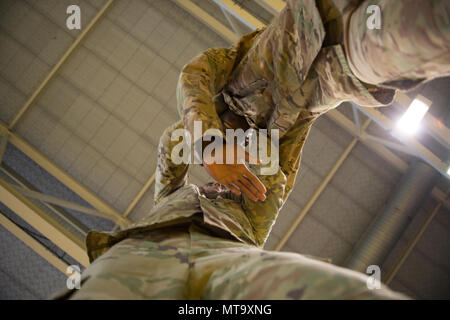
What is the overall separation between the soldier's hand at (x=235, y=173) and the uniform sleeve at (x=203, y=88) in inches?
3.6

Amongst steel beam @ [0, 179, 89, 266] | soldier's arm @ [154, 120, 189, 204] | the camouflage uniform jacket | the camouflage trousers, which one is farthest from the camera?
steel beam @ [0, 179, 89, 266]

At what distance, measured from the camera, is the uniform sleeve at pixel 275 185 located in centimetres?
184

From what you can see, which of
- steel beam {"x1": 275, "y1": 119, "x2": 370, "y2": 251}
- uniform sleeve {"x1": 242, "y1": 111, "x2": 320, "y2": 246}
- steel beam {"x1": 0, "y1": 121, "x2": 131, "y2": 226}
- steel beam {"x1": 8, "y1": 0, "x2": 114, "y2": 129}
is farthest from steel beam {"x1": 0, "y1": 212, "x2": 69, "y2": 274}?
uniform sleeve {"x1": 242, "y1": 111, "x2": 320, "y2": 246}

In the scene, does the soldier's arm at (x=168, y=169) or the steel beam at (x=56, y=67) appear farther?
the steel beam at (x=56, y=67)

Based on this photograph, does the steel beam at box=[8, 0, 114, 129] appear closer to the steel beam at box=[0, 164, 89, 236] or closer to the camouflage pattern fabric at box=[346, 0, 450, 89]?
the steel beam at box=[0, 164, 89, 236]

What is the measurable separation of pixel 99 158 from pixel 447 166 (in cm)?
573

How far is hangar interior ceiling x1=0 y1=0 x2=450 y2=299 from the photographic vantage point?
19.9 feet

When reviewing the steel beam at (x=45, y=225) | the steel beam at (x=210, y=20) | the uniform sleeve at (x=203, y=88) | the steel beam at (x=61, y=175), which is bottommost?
the steel beam at (x=45, y=225)

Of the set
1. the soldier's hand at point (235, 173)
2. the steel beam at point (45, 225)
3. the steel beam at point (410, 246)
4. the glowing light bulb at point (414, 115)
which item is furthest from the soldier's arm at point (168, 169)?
the steel beam at point (410, 246)

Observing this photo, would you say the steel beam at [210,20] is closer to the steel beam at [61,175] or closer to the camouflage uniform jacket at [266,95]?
the steel beam at [61,175]

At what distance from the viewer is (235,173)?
134 centimetres

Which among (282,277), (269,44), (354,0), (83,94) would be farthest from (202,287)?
(83,94)

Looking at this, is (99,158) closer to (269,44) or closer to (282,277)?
(269,44)

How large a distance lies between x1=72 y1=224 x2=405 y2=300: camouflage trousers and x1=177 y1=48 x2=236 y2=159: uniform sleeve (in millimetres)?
451
